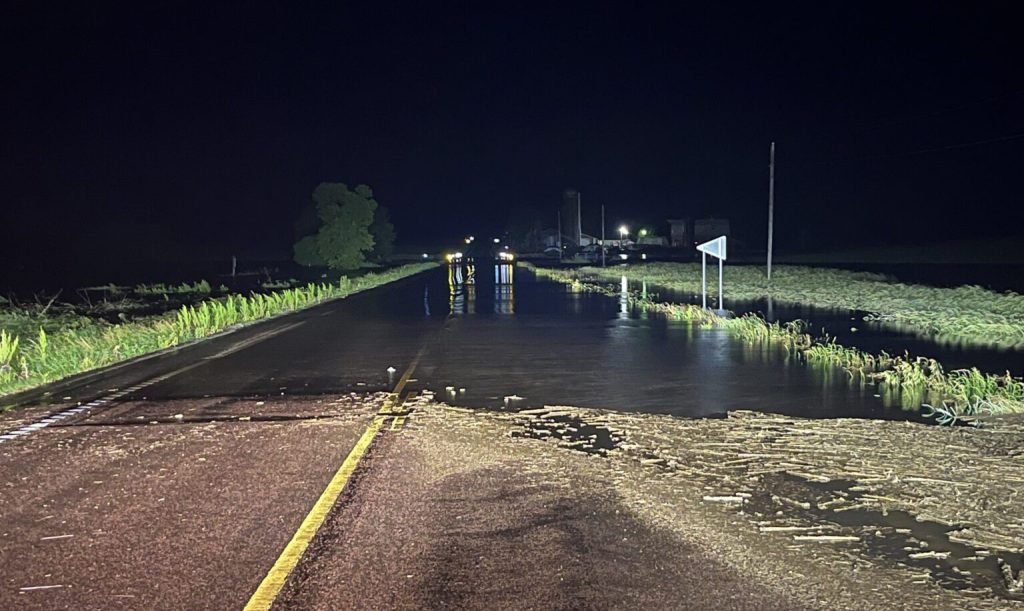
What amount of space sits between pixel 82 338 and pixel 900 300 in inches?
1013

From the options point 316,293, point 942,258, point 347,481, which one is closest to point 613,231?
point 942,258

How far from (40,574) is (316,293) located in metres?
34.7

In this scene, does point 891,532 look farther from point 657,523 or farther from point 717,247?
point 717,247

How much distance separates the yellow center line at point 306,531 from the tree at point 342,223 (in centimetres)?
6966

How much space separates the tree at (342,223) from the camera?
78.8 m

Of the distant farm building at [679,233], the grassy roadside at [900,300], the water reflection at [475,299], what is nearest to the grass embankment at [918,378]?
the grassy roadside at [900,300]

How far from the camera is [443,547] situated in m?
6.31

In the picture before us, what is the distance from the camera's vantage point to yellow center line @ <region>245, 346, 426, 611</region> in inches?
213

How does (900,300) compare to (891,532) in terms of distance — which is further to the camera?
(900,300)

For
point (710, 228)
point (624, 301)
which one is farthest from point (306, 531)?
point (710, 228)

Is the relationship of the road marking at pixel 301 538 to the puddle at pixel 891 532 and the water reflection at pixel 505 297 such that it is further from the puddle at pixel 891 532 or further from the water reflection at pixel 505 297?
the water reflection at pixel 505 297

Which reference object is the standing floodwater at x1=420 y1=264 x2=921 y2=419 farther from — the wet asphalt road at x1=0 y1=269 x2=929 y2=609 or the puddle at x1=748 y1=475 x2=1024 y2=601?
the puddle at x1=748 y1=475 x2=1024 y2=601

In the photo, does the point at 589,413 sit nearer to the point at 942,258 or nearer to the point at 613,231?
the point at 942,258

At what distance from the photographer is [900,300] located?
32.2 meters
